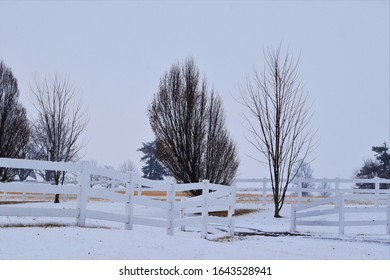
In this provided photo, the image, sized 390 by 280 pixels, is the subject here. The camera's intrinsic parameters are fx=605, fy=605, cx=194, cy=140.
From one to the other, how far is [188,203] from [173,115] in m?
14.7

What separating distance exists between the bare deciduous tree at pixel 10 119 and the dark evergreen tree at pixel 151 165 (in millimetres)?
41937

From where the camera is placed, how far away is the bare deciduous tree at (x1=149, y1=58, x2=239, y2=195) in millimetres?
29141

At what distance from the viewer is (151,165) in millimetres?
78875

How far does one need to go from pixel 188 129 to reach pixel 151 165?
164 ft

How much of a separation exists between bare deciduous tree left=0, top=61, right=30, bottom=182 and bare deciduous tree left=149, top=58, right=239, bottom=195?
8.85 meters

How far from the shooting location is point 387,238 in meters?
18.0

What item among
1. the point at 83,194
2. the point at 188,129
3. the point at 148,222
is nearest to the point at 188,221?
the point at 148,222

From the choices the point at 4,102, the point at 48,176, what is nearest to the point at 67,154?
the point at 4,102

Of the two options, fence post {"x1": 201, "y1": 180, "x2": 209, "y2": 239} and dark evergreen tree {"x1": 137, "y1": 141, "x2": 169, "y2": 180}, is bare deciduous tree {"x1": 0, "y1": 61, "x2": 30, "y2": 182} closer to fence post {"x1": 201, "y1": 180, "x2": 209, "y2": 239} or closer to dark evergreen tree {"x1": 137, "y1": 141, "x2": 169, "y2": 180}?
fence post {"x1": 201, "y1": 180, "x2": 209, "y2": 239}

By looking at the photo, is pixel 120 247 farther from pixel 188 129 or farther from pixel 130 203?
pixel 188 129

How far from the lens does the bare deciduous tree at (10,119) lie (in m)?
33.6

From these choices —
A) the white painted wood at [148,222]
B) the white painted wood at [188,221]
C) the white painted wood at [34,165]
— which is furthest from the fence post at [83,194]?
the white painted wood at [188,221]

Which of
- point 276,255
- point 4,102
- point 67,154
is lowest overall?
point 276,255
